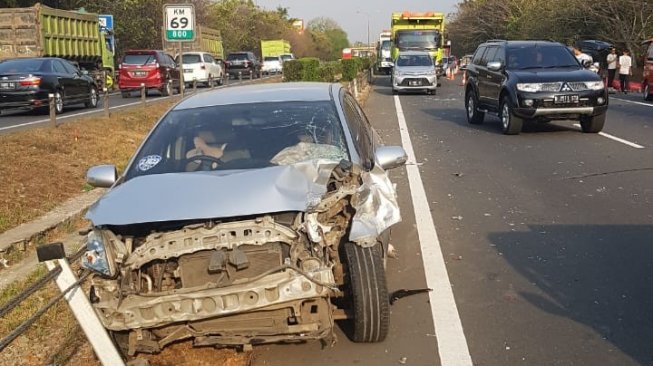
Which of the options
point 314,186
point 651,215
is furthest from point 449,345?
point 651,215

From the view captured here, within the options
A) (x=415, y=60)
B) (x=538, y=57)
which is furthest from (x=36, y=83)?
(x=415, y=60)

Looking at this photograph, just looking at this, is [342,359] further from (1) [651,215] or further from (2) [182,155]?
(1) [651,215]

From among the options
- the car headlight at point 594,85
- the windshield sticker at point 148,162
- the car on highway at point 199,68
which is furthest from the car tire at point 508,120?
the car on highway at point 199,68

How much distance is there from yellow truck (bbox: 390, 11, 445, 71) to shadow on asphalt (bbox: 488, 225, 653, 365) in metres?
30.3

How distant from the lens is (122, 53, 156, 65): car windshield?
28.8 m

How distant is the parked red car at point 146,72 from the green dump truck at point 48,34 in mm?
1457

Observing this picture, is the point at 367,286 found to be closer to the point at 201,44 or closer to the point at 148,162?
the point at 148,162

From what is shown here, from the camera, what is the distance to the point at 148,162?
513cm

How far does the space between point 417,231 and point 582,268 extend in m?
1.82

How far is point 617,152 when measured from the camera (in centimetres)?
1207

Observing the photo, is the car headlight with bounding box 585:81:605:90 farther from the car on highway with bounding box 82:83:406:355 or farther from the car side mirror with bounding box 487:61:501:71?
the car on highway with bounding box 82:83:406:355

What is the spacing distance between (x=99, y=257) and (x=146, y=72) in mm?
25529

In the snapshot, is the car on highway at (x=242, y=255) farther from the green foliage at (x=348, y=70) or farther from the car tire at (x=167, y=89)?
the green foliage at (x=348, y=70)

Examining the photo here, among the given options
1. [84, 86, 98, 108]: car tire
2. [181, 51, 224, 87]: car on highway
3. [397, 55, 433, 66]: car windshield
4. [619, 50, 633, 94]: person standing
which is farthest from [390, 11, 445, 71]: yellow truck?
[84, 86, 98, 108]: car tire
